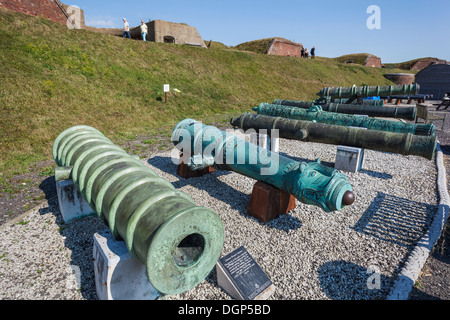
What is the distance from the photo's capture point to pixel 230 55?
27.9m

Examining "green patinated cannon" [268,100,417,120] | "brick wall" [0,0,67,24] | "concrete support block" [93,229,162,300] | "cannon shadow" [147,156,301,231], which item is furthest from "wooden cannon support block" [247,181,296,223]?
"brick wall" [0,0,67,24]

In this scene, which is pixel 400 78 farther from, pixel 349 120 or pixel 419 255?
pixel 419 255

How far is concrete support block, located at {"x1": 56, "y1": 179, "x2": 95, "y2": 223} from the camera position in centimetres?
521

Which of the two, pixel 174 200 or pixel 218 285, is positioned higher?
pixel 174 200

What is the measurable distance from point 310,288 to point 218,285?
4.45 feet

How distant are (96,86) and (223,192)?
11.5 metres

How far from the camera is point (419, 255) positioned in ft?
14.9

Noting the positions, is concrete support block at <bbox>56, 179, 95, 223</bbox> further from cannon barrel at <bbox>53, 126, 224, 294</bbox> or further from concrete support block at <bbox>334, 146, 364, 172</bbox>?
concrete support block at <bbox>334, 146, 364, 172</bbox>

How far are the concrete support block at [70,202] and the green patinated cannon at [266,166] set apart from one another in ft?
8.08

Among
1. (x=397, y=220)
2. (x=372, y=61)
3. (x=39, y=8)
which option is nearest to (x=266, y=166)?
(x=397, y=220)

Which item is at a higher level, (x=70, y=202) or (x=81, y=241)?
(x=70, y=202)

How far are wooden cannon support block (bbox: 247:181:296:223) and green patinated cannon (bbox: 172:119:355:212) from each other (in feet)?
0.60
